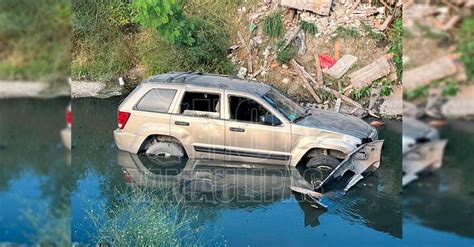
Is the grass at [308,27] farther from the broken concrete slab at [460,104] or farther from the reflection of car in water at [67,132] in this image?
the reflection of car in water at [67,132]

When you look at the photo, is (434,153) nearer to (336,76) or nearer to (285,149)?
(285,149)

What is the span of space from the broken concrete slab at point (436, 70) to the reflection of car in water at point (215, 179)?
3067 mm

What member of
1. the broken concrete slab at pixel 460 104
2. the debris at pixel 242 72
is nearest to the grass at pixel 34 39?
the broken concrete slab at pixel 460 104

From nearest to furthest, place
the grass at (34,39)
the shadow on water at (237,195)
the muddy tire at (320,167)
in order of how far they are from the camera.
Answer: the grass at (34,39)
the shadow on water at (237,195)
the muddy tire at (320,167)

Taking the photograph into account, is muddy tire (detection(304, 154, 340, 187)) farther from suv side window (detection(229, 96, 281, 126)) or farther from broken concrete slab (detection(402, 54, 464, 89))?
broken concrete slab (detection(402, 54, 464, 89))

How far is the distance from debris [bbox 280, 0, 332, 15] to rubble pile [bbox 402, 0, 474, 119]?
15.8 feet

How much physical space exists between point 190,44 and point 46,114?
4294 millimetres

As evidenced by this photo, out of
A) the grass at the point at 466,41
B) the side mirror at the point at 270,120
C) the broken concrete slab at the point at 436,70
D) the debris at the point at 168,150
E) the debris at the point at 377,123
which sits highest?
the grass at the point at 466,41

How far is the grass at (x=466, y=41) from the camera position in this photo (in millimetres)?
2135

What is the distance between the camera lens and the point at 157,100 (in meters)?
5.65

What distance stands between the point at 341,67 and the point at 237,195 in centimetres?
259

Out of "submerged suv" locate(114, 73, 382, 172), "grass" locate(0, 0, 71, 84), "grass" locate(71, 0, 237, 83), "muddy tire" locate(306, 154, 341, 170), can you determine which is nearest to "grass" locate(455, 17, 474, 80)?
"grass" locate(0, 0, 71, 84)

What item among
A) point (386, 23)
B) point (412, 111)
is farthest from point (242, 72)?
point (412, 111)

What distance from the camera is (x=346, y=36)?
7113mm
